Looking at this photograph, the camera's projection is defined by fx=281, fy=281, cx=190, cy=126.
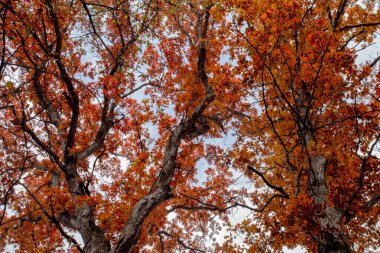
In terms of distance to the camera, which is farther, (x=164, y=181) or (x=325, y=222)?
(x=164, y=181)

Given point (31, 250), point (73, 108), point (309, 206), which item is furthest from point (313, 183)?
point (31, 250)

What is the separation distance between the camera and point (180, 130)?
8.92 meters

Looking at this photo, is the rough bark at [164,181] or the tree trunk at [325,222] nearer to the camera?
the tree trunk at [325,222]

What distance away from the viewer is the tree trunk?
4.97m

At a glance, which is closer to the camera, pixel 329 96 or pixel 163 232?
pixel 329 96

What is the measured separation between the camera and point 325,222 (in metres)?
5.46

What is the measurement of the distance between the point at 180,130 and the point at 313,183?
430cm

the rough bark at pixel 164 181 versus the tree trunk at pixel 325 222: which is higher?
the rough bark at pixel 164 181

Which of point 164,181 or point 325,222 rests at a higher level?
point 164,181

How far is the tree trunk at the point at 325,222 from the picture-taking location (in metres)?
4.97

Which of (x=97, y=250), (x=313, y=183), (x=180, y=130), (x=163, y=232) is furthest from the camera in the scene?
(x=163, y=232)

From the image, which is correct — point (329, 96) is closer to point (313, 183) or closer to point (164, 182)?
point (313, 183)

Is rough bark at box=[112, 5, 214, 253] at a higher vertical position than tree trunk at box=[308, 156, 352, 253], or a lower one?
higher

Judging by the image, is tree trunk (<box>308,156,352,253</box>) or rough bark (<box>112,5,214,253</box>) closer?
tree trunk (<box>308,156,352,253</box>)
